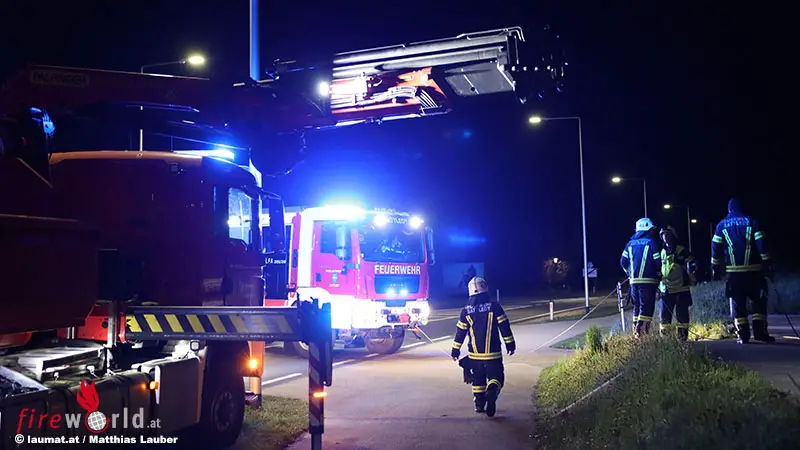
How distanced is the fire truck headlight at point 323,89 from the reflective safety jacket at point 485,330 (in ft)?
10.2

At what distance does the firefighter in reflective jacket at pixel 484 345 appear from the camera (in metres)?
8.29

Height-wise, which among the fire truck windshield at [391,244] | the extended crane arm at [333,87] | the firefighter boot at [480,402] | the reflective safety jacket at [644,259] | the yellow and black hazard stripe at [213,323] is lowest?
the firefighter boot at [480,402]

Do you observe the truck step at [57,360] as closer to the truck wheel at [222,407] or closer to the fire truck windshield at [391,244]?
the truck wheel at [222,407]

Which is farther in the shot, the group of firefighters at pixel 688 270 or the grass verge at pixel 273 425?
the group of firefighters at pixel 688 270

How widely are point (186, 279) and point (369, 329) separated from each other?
7365mm

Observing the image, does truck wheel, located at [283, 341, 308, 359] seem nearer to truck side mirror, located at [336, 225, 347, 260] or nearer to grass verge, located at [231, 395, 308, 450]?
truck side mirror, located at [336, 225, 347, 260]

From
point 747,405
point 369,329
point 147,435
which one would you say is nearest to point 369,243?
point 369,329

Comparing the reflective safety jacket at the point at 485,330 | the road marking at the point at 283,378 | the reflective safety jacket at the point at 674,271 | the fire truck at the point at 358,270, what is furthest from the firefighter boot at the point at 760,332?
the road marking at the point at 283,378

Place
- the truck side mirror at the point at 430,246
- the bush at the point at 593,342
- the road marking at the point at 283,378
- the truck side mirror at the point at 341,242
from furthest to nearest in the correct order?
the truck side mirror at the point at 430,246 → the truck side mirror at the point at 341,242 → the road marking at the point at 283,378 → the bush at the point at 593,342

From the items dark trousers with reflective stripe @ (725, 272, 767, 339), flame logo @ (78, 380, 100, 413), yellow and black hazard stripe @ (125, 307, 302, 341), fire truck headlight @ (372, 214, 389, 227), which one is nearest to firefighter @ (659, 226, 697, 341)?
dark trousers with reflective stripe @ (725, 272, 767, 339)

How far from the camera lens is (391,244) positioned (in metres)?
14.6

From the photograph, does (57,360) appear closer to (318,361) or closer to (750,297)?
(318,361)

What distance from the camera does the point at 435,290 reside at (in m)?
48.6

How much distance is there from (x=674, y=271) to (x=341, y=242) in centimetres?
618
